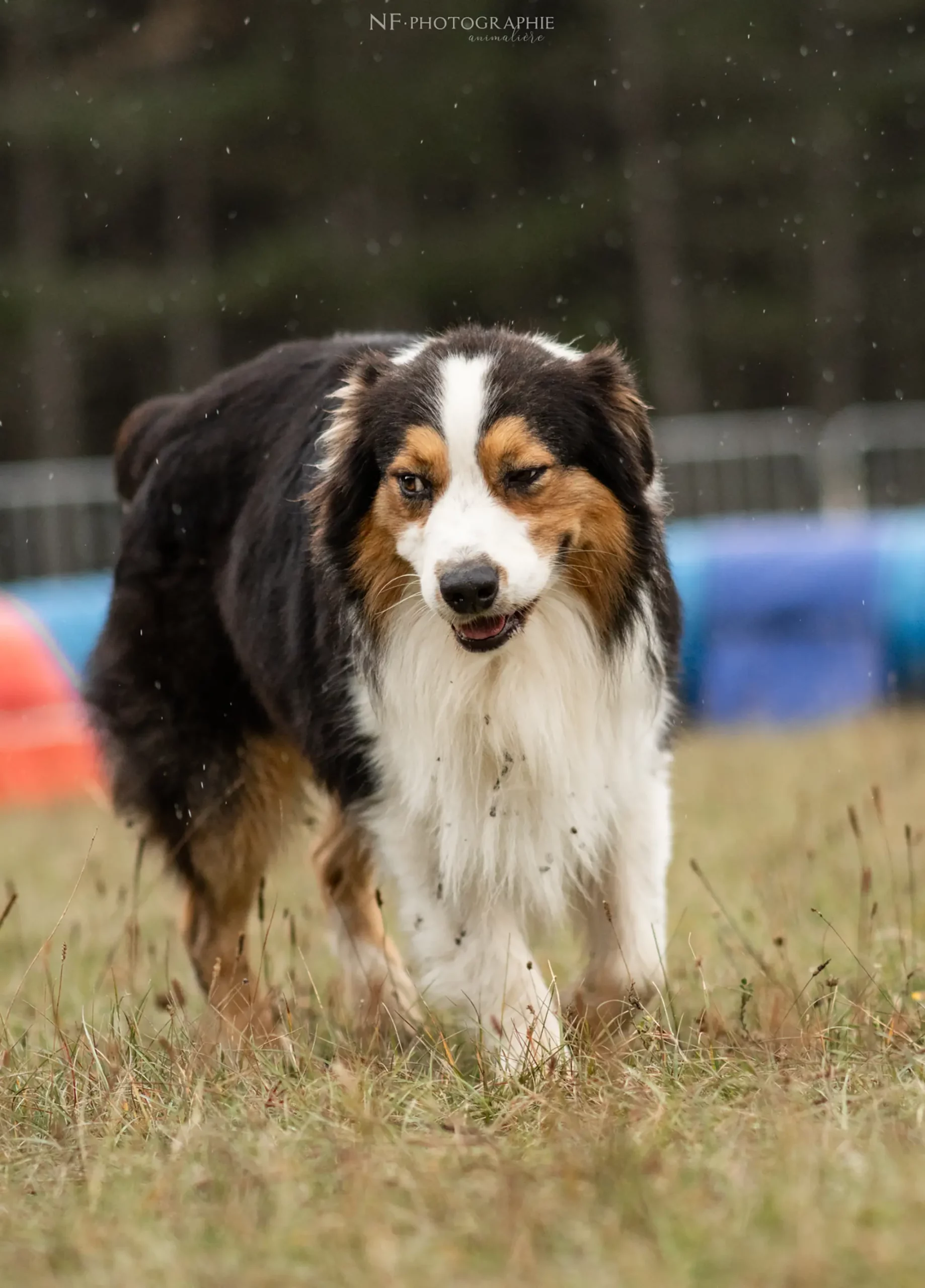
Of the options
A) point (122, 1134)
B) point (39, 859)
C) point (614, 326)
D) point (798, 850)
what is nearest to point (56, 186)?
point (614, 326)

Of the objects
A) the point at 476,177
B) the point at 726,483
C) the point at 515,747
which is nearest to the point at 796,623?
the point at 726,483

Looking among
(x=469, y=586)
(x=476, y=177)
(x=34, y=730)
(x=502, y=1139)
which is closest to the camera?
(x=502, y=1139)

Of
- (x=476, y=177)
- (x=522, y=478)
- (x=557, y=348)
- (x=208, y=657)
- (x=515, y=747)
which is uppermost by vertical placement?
(x=476, y=177)

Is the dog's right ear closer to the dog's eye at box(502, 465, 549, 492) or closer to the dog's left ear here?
the dog's eye at box(502, 465, 549, 492)

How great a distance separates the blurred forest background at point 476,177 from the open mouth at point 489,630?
18876mm

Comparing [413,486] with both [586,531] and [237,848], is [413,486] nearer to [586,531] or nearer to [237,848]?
[586,531]

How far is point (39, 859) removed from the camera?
28.2 ft

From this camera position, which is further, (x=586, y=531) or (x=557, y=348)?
(x=557, y=348)

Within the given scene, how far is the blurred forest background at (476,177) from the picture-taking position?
2305 centimetres

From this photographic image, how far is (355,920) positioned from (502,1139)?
2239 millimetres

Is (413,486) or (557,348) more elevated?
(557,348)

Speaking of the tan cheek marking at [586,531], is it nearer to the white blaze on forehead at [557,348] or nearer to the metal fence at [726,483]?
the white blaze on forehead at [557,348]

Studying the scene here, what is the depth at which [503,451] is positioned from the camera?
162 inches

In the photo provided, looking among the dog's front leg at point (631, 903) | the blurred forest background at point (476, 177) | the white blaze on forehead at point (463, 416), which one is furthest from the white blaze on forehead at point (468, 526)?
the blurred forest background at point (476, 177)
